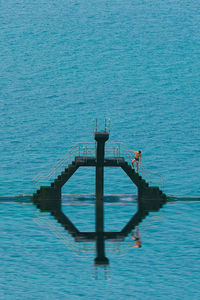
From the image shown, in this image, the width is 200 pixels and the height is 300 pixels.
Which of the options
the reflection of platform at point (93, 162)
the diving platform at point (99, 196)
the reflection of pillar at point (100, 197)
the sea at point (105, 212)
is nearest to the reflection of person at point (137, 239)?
the sea at point (105, 212)

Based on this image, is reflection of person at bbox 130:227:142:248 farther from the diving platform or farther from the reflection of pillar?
the reflection of pillar

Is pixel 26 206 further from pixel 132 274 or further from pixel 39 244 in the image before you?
pixel 132 274

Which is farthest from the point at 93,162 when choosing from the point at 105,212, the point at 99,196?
the point at 105,212

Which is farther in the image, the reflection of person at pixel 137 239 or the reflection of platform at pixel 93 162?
the reflection of platform at pixel 93 162

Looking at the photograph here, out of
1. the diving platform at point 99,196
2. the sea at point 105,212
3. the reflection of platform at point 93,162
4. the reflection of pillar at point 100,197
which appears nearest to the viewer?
the sea at point 105,212

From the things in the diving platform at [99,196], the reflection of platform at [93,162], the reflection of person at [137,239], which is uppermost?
the reflection of platform at [93,162]

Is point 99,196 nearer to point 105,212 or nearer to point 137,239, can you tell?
point 105,212

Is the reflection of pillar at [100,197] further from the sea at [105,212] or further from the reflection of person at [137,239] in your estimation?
the reflection of person at [137,239]

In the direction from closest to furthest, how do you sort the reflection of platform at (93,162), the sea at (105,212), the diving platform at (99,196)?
the sea at (105,212) → the diving platform at (99,196) → the reflection of platform at (93,162)

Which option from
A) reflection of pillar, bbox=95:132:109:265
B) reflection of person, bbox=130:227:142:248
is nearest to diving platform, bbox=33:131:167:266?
reflection of pillar, bbox=95:132:109:265

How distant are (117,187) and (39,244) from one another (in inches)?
1736

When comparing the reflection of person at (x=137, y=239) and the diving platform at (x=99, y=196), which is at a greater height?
the diving platform at (x=99, y=196)

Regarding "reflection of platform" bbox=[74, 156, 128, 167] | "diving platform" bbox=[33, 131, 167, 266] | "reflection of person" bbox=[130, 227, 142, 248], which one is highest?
"reflection of platform" bbox=[74, 156, 128, 167]

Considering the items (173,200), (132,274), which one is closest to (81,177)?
(173,200)
